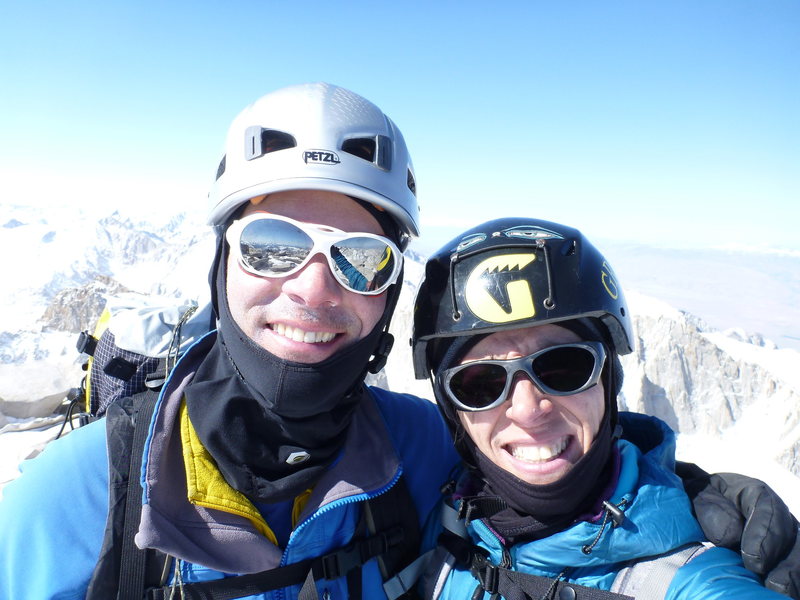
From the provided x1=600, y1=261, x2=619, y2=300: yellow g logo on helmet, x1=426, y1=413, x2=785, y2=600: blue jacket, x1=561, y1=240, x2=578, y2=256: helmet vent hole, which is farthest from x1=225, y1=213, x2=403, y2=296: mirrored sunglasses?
x1=426, y1=413, x2=785, y2=600: blue jacket

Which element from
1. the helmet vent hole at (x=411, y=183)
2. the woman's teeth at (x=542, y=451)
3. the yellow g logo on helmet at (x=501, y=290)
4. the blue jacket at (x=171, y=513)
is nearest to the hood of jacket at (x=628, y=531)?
the woman's teeth at (x=542, y=451)

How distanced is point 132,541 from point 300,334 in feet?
Result: 3.97

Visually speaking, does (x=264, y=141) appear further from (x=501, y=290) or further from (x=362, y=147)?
(x=501, y=290)

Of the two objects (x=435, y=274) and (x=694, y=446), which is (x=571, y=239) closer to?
(x=435, y=274)

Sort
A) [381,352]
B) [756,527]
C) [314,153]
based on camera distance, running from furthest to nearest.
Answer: [381,352] → [314,153] → [756,527]

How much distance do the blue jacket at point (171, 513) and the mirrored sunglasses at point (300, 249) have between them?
0.74 metres

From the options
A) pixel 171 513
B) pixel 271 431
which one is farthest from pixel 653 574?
pixel 171 513

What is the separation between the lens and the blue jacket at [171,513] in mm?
1874

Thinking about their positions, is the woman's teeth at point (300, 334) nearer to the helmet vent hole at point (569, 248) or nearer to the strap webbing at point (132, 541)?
the strap webbing at point (132, 541)

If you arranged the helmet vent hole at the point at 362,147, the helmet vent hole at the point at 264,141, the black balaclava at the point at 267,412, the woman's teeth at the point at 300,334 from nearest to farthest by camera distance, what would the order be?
the black balaclava at the point at 267,412, the woman's teeth at the point at 300,334, the helmet vent hole at the point at 264,141, the helmet vent hole at the point at 362,147

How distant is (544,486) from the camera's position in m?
2.33

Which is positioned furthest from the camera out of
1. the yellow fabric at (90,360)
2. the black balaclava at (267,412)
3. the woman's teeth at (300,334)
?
the yellow fabric at (90,360)

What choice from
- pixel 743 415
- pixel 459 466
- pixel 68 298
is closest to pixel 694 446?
pixel 743 415

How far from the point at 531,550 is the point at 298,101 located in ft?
10.2
